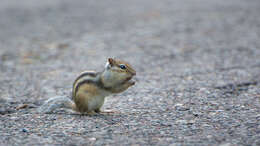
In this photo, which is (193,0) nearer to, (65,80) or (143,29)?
(143,29)

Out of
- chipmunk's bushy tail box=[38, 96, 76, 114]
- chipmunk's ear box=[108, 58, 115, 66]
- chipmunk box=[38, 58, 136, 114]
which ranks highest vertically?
chipmunk's ear box=[108, 58, 115, 66]

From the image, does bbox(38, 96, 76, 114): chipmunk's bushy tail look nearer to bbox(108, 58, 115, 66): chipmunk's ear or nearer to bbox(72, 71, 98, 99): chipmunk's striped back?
bbox(72, 71, 98, 99): chipmunk's striped back

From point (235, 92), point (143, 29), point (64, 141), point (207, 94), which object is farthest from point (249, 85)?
point (143, 29)

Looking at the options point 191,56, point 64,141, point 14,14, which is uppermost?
point 14,14

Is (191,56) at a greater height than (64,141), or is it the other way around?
(191,56)

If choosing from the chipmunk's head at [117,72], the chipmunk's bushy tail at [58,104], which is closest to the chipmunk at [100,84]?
the chipmunk's head at [117,72]

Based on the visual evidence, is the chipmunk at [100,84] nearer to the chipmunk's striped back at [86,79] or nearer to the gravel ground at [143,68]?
the chipmunk's striped back at [86,79]

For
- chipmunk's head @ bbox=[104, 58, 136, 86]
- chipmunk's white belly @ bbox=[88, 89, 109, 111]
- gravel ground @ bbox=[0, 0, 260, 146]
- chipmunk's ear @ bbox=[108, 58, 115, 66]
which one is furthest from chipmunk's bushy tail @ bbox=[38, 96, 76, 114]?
chipmunk's ear @ bbox=[108, 58, 115, 66]
